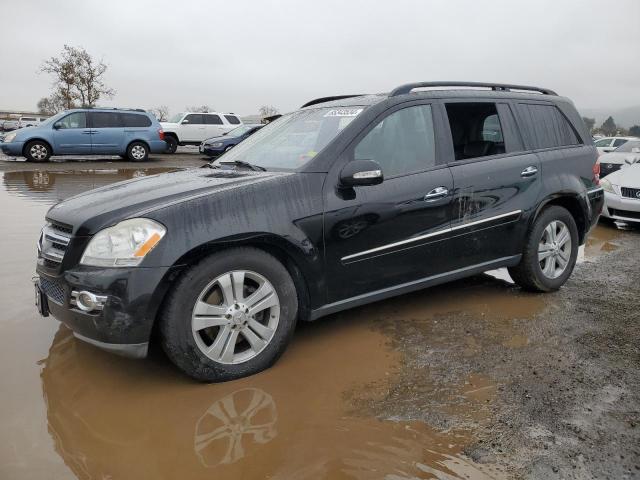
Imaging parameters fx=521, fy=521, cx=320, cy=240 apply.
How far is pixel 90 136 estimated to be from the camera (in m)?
16.0

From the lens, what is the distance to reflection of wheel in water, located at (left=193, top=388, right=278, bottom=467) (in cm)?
230

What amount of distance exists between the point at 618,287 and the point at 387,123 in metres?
2.94

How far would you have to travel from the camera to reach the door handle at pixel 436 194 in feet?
11.8

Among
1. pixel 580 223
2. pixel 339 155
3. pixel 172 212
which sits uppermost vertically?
pixel 339 155

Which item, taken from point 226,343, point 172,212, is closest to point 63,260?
point 172,212

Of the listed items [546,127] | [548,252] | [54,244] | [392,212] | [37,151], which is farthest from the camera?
[37,151]

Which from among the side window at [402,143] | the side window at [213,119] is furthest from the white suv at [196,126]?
the side window at [402,143]

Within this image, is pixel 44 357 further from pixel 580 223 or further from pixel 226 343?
pixel 580 223

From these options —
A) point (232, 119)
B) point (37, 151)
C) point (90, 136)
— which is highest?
point (232, 119)

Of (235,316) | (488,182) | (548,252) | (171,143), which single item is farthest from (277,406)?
(171,143)

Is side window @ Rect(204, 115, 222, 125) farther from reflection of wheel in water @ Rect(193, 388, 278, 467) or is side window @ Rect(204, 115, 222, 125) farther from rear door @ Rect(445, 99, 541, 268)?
reflection of wheel in water @ Rect(193, 388, 278, 467)

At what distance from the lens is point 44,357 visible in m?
3.18

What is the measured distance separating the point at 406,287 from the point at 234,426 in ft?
5.22

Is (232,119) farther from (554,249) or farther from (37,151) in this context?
(554,249)
